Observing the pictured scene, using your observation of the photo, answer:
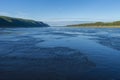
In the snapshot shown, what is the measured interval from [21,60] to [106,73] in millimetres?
6290

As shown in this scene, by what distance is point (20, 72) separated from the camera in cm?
1219

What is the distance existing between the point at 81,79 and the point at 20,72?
3449 millimetres

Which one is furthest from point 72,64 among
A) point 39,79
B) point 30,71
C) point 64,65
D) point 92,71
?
point 39,79

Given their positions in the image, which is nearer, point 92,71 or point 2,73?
point 2,73

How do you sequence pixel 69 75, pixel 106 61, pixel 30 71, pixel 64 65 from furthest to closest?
pixel 106 61 → pixel 64 65 → pixel 30 71 → pixel 69 75

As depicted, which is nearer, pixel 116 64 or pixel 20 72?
pixel 20 72

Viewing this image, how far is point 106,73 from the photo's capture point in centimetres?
1205

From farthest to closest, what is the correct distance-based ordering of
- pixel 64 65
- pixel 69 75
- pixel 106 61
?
pixel 106 61 < pixel 64 65 < pixel 69 75

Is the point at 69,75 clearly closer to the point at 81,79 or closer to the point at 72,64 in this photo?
the point at 81,79

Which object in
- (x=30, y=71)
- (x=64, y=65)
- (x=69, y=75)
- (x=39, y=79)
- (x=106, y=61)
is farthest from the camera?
(x=106, y=61)

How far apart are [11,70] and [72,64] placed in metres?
4.05

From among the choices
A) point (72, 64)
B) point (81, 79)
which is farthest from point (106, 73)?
point (72, 64)

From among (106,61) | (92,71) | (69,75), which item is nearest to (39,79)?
(69,75)

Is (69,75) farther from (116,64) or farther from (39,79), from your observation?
(116,64)
